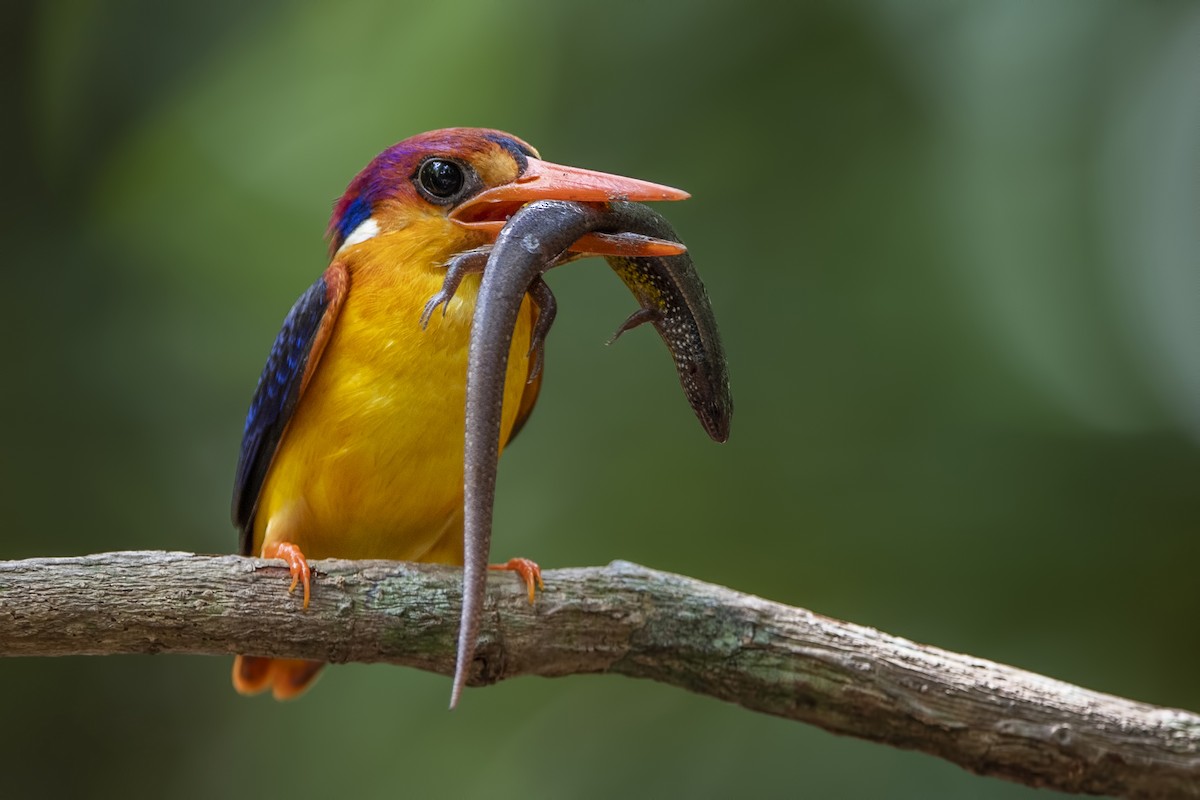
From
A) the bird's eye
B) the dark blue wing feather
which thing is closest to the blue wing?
the dark blue wing feather

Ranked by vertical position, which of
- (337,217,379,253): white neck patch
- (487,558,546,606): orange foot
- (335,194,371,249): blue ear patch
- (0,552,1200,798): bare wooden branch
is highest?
(335,194,371,249): blue ear patch

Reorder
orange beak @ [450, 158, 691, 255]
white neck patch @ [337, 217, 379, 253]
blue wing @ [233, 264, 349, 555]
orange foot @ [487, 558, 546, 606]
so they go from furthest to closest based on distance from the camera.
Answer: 1. white neck patch @ [337, 217, 379, 253]
2. blue wing @ [233, 264, 349, 555]
3. orange foot @ [487, 558, 546, 606]
4. orange beak @ [450, 158, 691, 255]

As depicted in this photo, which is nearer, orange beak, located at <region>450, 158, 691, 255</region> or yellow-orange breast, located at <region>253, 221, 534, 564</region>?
orange beak, located at <region>450, 158, 691, 255</region>

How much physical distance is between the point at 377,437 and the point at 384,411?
0.06m

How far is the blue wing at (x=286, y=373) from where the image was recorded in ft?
8.71

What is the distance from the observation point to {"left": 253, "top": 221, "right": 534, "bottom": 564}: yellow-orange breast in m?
2.58

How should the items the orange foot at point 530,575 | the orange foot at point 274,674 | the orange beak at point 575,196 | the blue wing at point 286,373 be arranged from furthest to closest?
the orange foot at point 274,674 < the blue wing at point 286,373 < the orange foot at point 530,575 < the orange beak at point 575,196

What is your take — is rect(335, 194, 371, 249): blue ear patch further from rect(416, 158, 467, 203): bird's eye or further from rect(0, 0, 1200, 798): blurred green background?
rect(0, 0, 1200, 798): blurred green background

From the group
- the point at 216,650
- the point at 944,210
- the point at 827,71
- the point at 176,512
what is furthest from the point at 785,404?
the point at 216,650

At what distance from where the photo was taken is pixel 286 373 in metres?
2.71

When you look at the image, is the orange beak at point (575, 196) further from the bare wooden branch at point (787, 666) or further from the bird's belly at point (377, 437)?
the bare wooden branch at point (787, 666)

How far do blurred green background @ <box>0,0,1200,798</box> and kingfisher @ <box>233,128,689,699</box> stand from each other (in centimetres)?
171

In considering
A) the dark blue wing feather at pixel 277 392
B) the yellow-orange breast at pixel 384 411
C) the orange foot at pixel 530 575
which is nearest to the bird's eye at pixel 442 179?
the yellow-orange breast at pixel 384 411

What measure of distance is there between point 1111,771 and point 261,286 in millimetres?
3403
